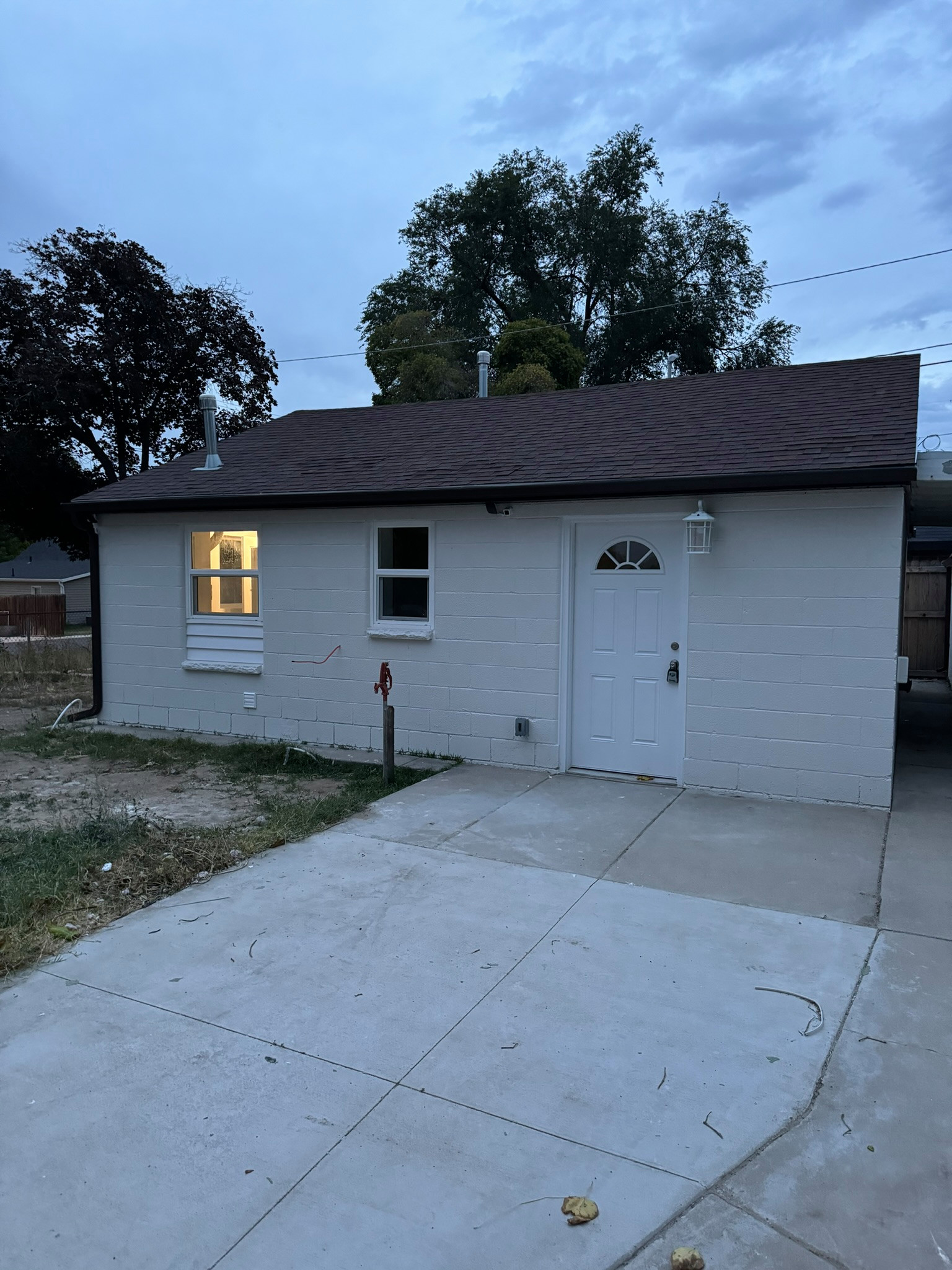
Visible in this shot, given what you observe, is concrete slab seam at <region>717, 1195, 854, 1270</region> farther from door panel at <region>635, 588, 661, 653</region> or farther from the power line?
the power line

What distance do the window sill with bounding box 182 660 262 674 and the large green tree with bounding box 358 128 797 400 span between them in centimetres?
2257

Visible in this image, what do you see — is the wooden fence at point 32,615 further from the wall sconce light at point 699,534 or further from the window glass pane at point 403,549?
the wall sconce light at point 699,534

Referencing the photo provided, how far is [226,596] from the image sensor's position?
31.4 ft

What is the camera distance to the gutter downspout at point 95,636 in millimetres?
10250

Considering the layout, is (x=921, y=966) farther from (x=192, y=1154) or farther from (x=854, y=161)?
(x=854, y=161)

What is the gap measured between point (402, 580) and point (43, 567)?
5040 centimetres

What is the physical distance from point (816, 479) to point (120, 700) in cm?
820

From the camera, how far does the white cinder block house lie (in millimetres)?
6551

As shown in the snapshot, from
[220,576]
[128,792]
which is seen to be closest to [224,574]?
[220,576]

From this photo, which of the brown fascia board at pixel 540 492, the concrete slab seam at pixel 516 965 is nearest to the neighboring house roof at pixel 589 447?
the brown fascia board at pixel 540 492

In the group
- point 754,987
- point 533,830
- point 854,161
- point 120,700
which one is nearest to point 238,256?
point 854,161

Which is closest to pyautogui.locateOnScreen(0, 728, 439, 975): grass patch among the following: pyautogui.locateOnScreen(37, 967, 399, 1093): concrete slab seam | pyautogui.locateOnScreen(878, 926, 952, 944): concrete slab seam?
pyautogui.locateOnScreen(37, 967, 399, 1093): concrete slab seam

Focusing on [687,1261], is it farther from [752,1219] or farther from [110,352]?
[110,352]

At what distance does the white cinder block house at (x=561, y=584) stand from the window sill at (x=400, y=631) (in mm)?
24
